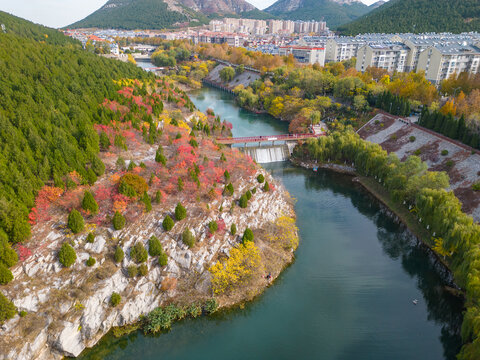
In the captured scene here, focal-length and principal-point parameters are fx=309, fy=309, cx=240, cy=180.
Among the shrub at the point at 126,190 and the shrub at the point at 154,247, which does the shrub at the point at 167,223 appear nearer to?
the shrub at the point at 154,247

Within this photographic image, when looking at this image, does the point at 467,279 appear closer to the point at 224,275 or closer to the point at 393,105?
the point at 224,275

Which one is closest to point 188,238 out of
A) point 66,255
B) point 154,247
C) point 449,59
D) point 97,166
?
point 154,247

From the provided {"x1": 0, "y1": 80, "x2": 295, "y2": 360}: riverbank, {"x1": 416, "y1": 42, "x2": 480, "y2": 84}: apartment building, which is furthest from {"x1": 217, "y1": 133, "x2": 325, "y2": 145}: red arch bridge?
{"x1": 416, "y1": 42, "x2": 480, "y2": 84}: apartment building

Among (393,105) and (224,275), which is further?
(393,105)

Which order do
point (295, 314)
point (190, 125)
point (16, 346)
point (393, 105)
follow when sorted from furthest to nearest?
point (393, 105), point (190, 125), point (295, 314), point (16, 346)

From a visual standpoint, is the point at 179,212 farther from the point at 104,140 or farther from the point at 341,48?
the point at 341,48

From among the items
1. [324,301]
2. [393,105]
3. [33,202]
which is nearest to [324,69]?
[393,105]
